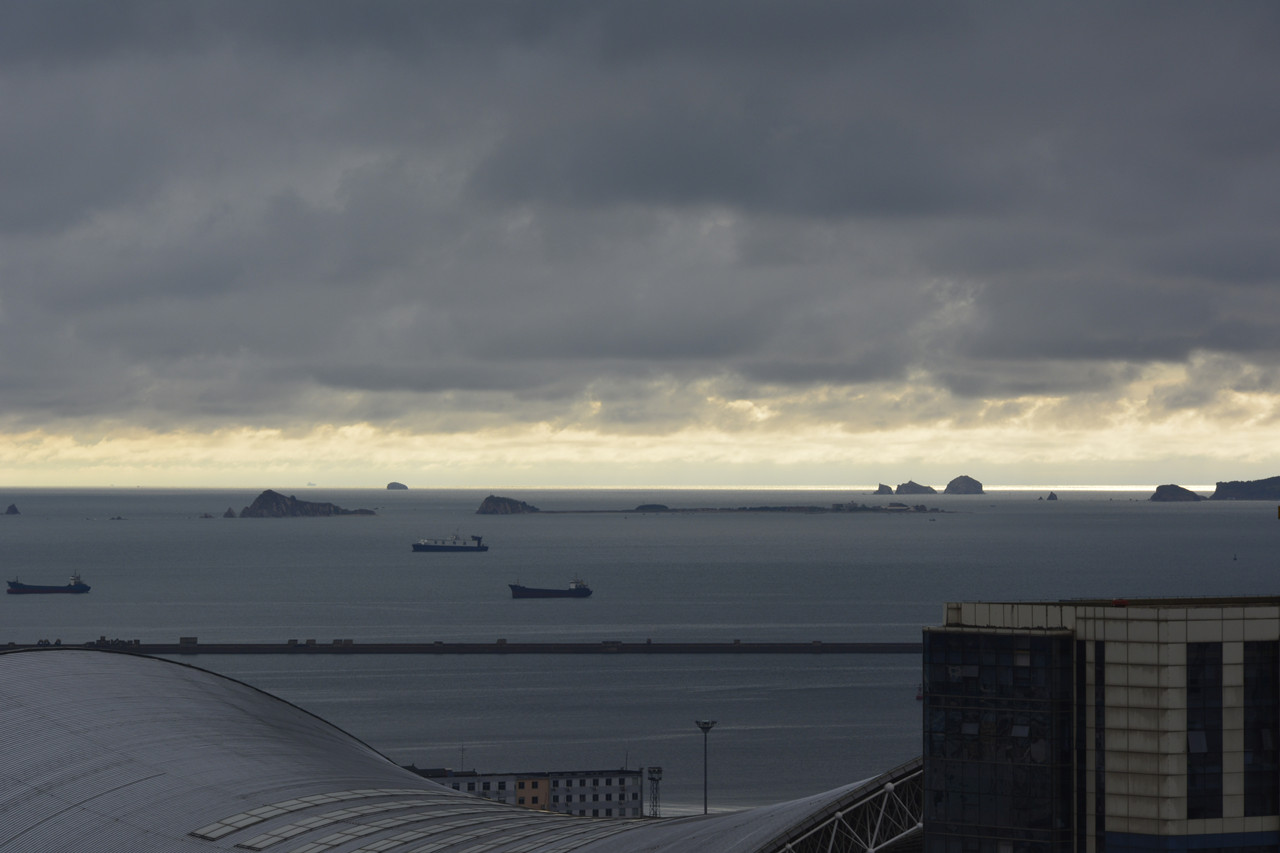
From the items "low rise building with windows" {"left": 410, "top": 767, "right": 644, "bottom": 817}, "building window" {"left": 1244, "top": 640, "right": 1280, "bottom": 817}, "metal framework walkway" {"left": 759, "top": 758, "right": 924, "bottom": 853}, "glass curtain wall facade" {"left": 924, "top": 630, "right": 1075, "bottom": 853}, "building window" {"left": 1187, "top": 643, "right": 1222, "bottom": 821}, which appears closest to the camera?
"building window" {"left": 1187, "top": 643, "right": 1222, "bottom": 821}

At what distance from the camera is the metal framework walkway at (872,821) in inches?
1686

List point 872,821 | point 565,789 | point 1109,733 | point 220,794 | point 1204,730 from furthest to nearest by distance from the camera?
1. point 565,789
2. point 220,794
3. point 872,821
4. point 1109,733
5. point 1204,730

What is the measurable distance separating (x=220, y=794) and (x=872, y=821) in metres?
26.6

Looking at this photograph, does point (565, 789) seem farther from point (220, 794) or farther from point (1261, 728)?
point (1261, 728)

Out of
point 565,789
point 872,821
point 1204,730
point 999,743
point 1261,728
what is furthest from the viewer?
point 565,789

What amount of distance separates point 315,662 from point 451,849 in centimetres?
15122

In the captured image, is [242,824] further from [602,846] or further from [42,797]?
[602,846]

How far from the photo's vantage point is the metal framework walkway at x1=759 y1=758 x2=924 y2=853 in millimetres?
42812

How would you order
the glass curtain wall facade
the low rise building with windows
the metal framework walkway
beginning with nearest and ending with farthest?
the glass curtain wall facade, the metal framework walkway, the low rise building with windows

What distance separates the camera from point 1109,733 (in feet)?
109

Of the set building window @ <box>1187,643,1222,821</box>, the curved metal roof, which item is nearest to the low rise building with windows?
the curved metal roof

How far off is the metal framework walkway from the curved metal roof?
37cm

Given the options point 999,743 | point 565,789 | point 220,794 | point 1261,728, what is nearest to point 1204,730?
point 1261,728

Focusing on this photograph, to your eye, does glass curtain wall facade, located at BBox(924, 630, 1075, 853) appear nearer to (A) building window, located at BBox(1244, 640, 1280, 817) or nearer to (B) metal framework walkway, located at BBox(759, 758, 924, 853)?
(A) building window, located at BBox(1244, 640, 1280, 817)
